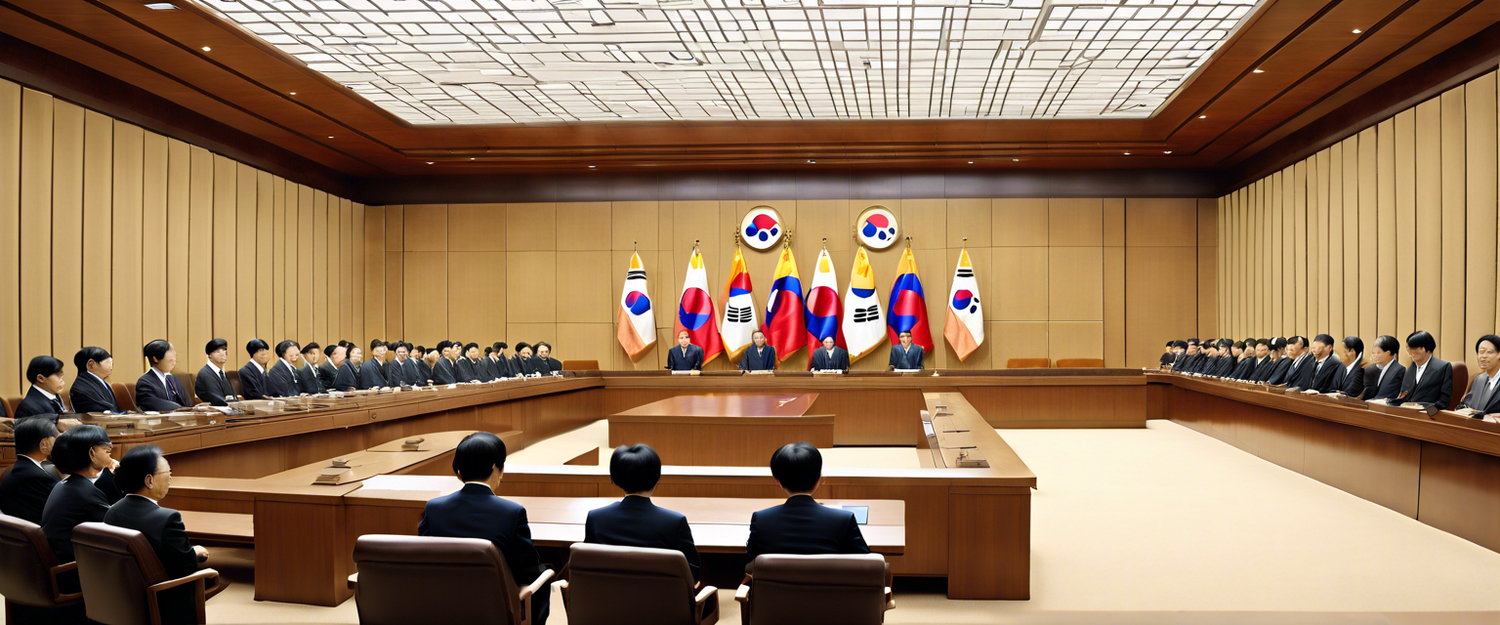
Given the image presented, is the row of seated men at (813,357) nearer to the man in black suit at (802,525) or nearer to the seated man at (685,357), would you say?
the seated man at (685,357)

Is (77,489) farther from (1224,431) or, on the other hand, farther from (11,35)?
(1224,431)

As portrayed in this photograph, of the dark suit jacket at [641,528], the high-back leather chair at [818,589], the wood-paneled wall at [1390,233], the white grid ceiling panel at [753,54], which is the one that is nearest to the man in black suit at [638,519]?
the dark suit jacket at [641,528]

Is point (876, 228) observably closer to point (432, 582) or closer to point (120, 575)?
point (432, 582)

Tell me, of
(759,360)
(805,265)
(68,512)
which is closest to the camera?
(68,512)

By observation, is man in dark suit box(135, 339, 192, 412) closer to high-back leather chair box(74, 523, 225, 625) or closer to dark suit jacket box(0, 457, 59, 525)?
dark suit jacket box(0, 457, 59, 525)

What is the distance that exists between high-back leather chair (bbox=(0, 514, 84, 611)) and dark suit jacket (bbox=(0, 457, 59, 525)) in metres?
0.48

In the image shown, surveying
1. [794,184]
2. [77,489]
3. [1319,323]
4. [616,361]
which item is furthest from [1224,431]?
[77,489]

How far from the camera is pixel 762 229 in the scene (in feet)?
39.7

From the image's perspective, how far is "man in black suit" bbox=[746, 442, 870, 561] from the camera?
7.07 ft

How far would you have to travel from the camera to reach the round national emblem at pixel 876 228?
1192 cm

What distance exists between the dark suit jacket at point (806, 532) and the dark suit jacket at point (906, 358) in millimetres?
7806

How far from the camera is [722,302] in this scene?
1205 cm

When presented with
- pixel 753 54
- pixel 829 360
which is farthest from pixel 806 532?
pixel 829 360

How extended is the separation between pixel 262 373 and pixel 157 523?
219 inches
